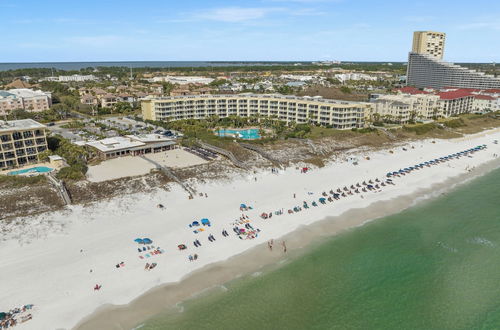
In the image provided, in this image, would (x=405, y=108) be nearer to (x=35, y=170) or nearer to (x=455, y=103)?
(x=455, y=103)

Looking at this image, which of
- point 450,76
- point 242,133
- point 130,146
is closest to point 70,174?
point 130,146

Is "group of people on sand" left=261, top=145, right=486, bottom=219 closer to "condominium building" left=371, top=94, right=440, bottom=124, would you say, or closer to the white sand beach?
the white sand beach

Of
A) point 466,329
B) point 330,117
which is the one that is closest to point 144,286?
point 466,329

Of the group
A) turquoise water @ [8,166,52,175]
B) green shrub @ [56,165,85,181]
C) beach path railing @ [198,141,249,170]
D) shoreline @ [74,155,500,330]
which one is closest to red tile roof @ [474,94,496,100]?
shoreline @ [74,155,500,330]

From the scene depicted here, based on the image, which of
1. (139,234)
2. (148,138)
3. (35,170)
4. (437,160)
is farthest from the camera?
(148,138)

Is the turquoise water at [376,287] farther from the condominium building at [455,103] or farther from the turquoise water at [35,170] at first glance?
the condominium building at [455,103]

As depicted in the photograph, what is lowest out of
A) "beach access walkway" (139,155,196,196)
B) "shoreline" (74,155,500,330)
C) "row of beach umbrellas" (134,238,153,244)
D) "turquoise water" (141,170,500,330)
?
"turquoise water" (141,170,500,330)
